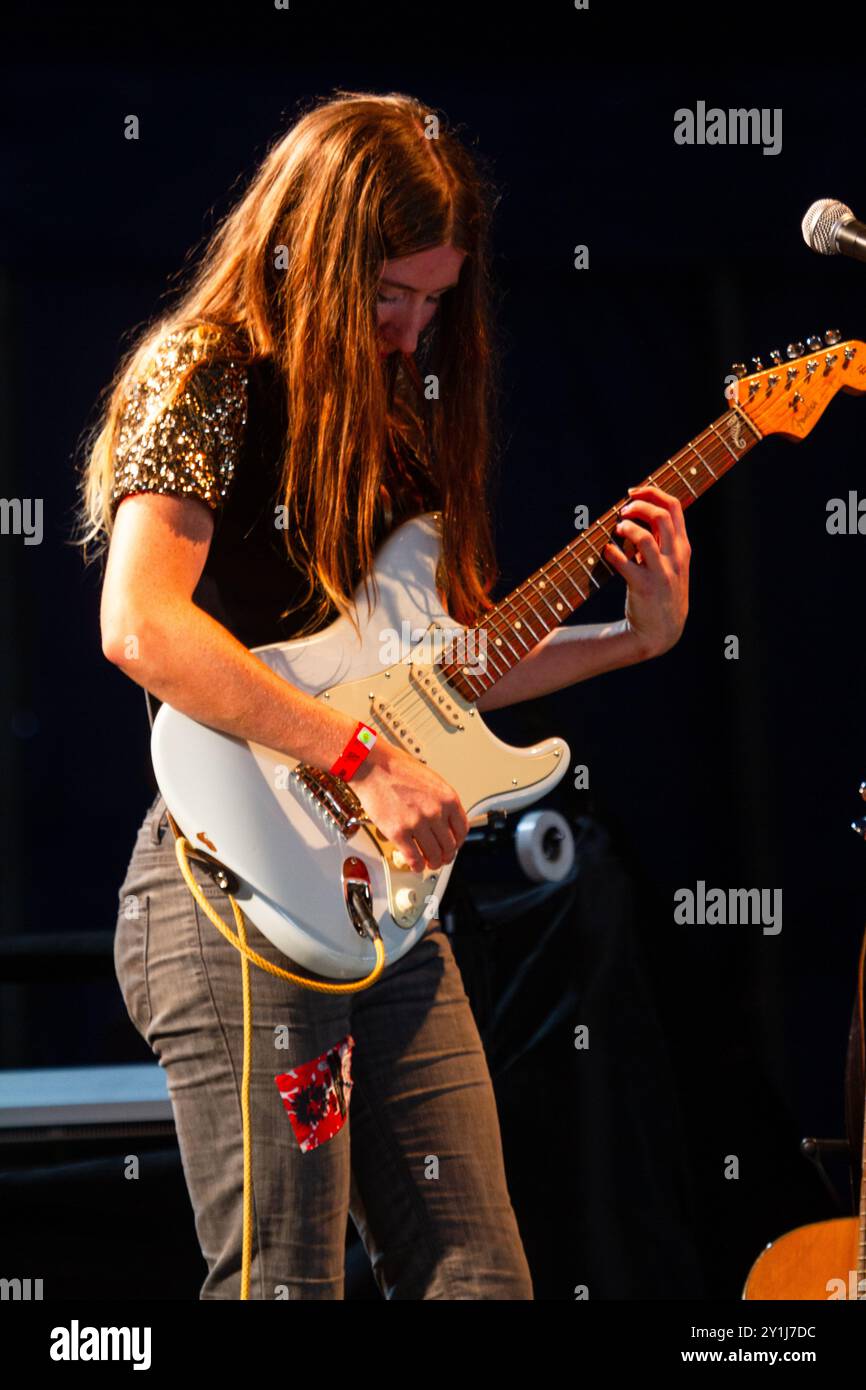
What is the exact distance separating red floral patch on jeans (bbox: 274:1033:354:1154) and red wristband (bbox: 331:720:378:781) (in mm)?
313

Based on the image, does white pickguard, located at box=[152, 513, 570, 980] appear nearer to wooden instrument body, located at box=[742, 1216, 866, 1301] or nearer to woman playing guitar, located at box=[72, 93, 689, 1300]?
woman playing guitar, located at box=[72, 93, 689, 1300]

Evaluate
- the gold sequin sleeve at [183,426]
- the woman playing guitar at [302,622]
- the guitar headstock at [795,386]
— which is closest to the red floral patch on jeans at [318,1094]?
the woman playing guitar at [302,622]

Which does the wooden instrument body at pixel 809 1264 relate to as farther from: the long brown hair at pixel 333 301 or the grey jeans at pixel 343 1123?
the long brown hair at pixel 333 301

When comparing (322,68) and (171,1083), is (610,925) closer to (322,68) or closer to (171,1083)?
(171,1083)

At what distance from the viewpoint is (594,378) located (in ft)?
12.7

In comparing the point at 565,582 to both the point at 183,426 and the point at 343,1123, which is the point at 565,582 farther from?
the point at 343,1123

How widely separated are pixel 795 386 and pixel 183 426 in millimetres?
1037

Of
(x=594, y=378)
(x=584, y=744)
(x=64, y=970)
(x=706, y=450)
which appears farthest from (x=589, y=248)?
(x=64, y=970)

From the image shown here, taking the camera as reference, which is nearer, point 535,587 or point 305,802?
point 305,802

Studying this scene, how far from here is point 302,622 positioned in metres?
1.83

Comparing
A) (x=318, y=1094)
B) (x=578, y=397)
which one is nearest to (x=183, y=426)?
(x=318, y=1094)

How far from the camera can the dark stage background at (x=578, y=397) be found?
329 cm

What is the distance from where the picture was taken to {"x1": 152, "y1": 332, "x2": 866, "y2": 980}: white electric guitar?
1.70 m

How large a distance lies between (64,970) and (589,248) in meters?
2.05
